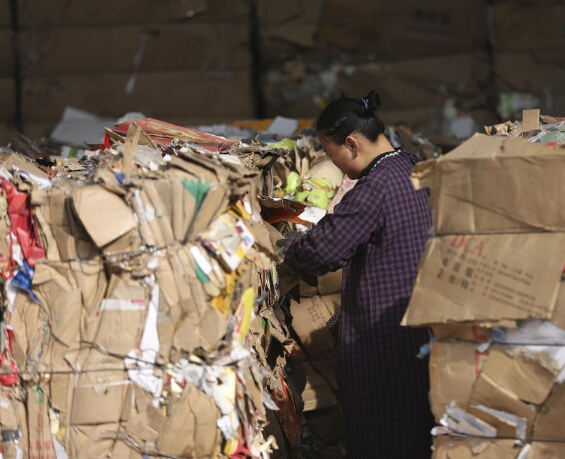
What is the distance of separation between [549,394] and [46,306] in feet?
4.54

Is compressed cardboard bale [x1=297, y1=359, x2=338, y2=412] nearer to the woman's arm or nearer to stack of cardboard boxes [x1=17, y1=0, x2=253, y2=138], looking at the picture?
the woman's arm

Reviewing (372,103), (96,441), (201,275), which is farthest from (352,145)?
(96,441)

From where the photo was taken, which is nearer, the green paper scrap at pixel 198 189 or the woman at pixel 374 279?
the green paper scrap at pixel 198 189

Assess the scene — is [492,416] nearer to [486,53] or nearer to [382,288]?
[382,288]

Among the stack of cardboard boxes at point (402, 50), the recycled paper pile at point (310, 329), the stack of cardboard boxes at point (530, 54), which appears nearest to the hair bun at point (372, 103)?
the recycled paper pile at point (310, 329)

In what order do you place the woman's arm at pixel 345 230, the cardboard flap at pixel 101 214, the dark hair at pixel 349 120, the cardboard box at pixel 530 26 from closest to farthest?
the cardboard flap at pixel 101 214, the woman's arm at pixel 345 230, the dark hair at pixel 349 120, the cardboard box at pixel 530 26

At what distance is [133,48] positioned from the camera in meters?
5.10

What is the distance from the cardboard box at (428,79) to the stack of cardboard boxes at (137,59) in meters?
0.76

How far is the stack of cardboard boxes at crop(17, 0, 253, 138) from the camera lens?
5.10 m

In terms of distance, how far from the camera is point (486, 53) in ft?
16.9

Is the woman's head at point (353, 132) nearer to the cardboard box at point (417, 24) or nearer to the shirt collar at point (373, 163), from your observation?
the shirt collar at point (373, 163)

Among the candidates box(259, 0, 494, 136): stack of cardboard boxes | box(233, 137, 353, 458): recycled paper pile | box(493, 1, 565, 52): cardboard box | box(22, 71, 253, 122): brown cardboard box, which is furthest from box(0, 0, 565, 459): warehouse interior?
box(493, 1, 565, 52): cardboard box

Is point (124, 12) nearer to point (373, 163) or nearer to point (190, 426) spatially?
point (373, 163)

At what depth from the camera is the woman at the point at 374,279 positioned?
2742 mm
